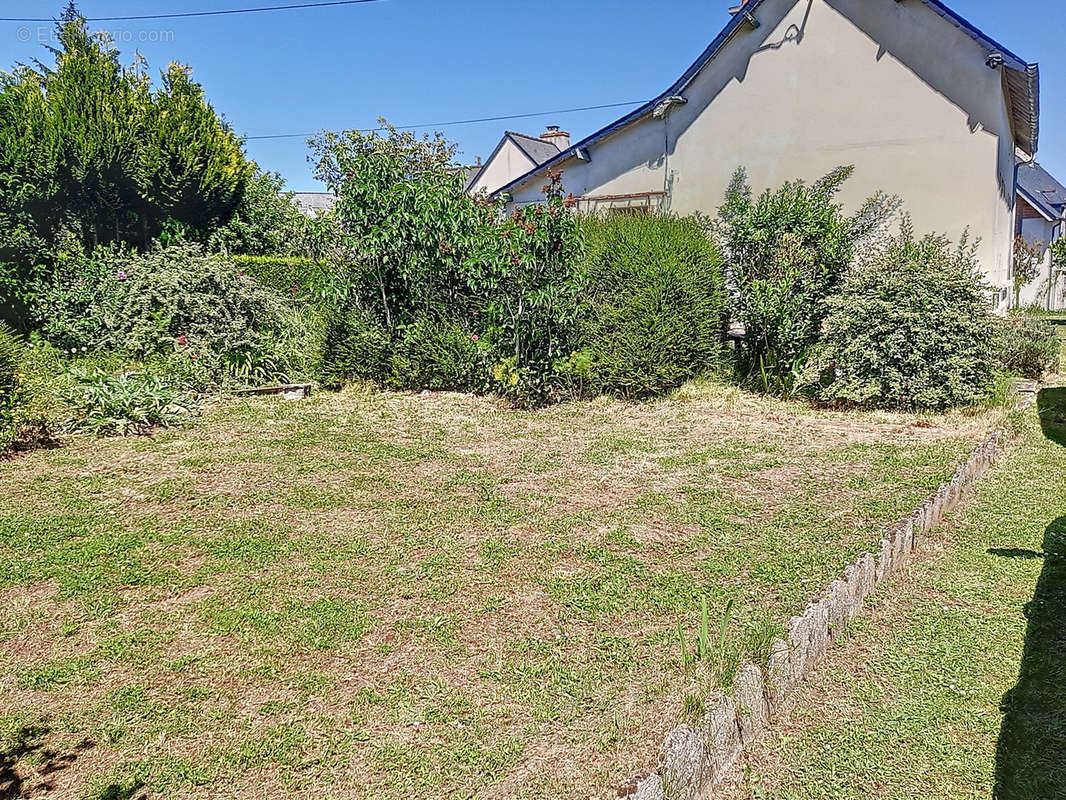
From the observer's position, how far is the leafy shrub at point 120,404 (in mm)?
7414

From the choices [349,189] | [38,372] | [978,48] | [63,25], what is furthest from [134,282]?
[978,48]

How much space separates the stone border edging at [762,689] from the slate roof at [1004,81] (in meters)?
8.64

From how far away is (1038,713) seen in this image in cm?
299

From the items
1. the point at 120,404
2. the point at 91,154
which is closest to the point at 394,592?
the point at 120,404

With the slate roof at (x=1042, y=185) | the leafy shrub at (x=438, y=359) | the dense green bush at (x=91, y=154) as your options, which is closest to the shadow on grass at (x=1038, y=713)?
the leafy shrub at (x=438, y=359)

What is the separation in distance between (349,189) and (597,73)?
74.1ft

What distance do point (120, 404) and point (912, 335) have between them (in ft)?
28.4

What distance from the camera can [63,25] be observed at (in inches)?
468

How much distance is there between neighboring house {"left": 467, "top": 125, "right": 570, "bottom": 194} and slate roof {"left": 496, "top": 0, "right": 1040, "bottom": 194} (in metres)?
17.8

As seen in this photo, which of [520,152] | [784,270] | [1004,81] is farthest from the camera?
[520,152]

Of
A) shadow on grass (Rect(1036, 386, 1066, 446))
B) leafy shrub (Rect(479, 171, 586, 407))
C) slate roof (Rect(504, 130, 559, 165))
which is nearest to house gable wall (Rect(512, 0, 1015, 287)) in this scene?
shadow on grass (Rect(1036, 386, 1066, 446))

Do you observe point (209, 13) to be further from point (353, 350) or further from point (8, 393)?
point (8, 393)

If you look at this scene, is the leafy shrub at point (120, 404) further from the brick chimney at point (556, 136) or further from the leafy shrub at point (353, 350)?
the brick chimney at point (556, 136)

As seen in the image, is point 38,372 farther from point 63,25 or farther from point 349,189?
point 63,25
